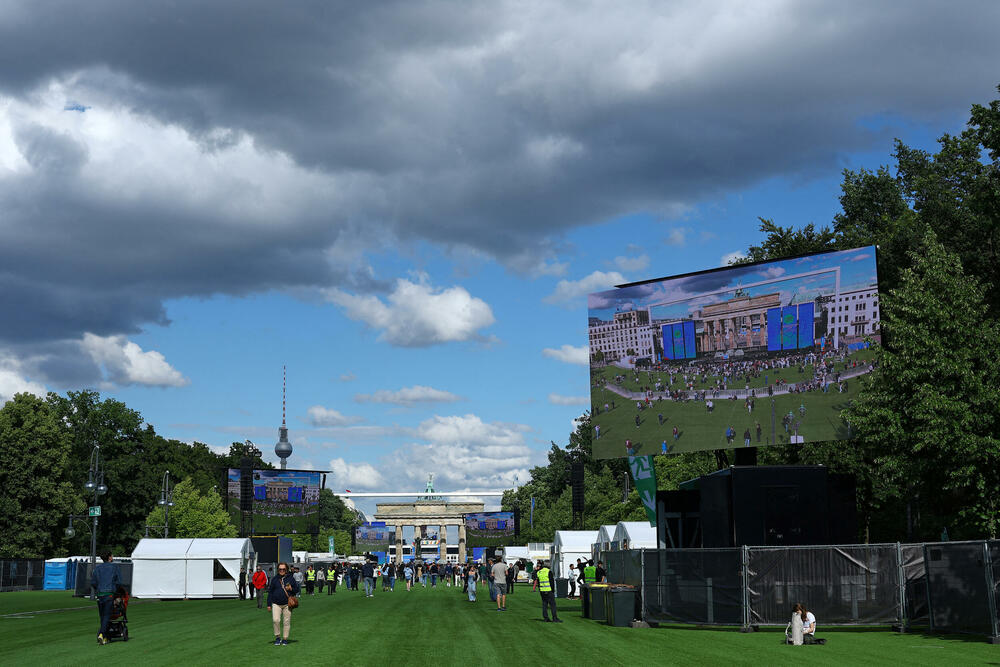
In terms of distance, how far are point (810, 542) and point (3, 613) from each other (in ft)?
97.6

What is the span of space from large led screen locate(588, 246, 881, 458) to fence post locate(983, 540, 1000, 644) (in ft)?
32.8

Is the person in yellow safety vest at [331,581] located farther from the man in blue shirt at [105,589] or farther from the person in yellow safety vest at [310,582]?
the man in blue shirt at [105,589]

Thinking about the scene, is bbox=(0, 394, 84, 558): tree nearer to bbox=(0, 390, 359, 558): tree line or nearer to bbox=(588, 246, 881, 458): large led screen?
bbox=(0, 390, 359, 558): tree line

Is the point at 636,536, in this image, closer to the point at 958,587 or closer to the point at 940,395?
the point at 940,395

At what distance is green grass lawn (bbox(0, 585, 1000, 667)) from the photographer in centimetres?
1875

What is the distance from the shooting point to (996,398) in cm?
3052

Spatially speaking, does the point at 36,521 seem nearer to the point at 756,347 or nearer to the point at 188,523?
the point at 188,523

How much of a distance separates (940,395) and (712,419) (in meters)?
7.12

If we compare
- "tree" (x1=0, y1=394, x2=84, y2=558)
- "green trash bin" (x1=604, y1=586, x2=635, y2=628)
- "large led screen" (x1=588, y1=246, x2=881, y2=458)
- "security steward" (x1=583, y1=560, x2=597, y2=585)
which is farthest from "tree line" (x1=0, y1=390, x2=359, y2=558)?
"green trash bin" (x1=604, y1=586, x2=635, y2=628)

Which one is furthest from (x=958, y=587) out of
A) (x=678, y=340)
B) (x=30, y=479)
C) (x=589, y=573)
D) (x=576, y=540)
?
(x=30, y=479)

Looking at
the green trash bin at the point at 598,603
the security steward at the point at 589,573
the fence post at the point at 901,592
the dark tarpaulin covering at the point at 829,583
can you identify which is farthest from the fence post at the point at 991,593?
the security steward at the point at 589,573

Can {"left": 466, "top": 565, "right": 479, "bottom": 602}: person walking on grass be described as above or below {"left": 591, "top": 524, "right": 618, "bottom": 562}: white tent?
below

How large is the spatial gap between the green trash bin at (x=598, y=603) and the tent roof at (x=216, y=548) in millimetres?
28924

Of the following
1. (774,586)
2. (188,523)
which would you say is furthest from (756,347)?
(188,523)
